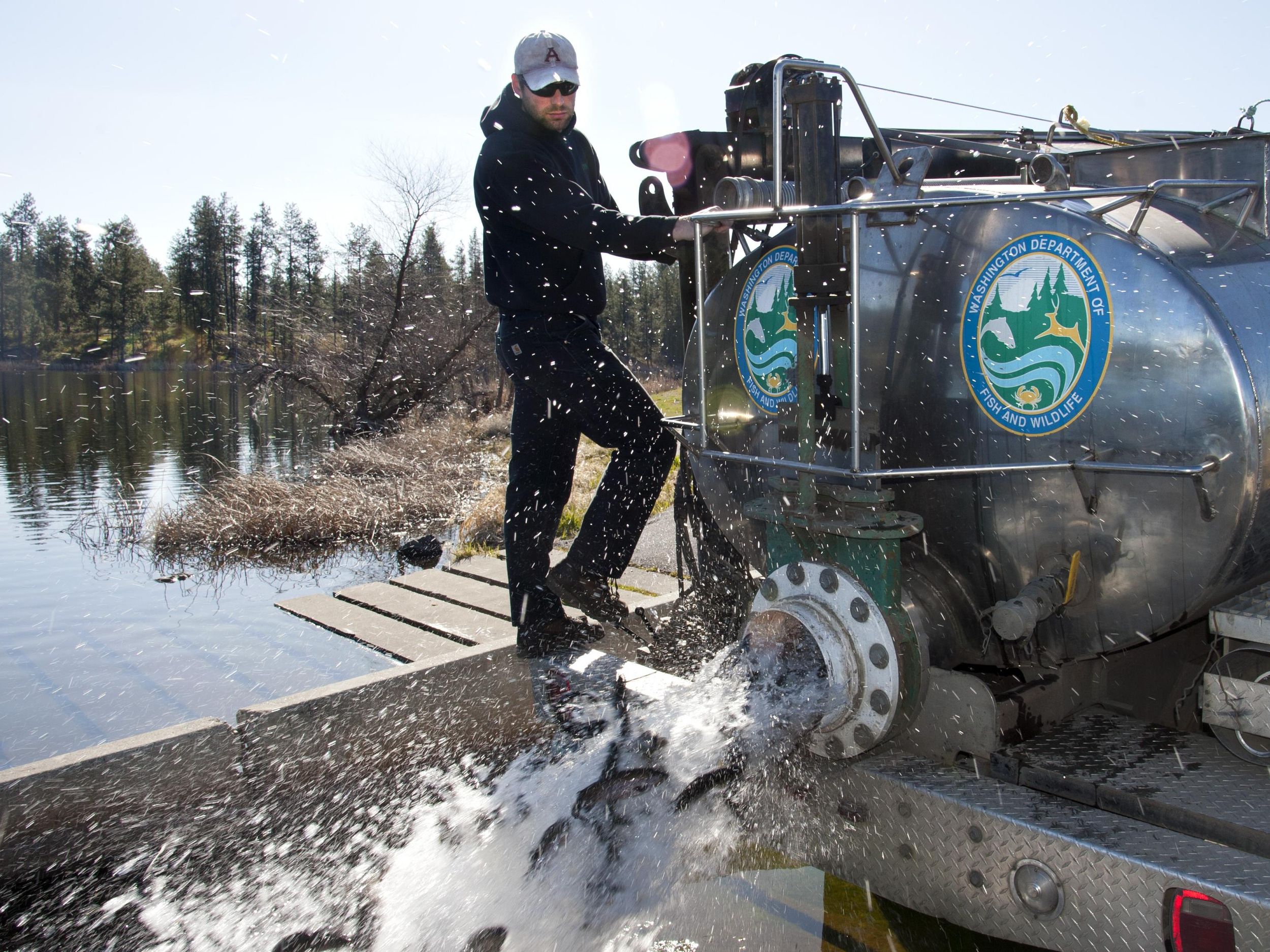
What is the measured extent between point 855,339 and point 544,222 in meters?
1.58

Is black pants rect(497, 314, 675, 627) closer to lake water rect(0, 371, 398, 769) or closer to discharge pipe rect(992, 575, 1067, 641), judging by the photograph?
discharge pipe rect(992, 575, 1067, 641)

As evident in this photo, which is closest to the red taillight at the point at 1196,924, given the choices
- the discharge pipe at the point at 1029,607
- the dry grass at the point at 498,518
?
the discharge pipe at the point at 1029,607

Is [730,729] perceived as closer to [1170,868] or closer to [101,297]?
[1170,868]

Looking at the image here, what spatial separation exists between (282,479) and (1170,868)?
13.1 m

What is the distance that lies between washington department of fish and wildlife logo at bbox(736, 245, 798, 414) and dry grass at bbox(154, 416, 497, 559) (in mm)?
8665

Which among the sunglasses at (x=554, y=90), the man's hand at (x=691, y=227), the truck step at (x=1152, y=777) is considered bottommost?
the truck step at (x=1152, y=777)

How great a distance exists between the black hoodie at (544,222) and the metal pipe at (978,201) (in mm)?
782

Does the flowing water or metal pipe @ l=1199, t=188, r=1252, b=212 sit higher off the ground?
metal pipe @ l=1199, t=188, r=1252, b=212

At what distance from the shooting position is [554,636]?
392 cm

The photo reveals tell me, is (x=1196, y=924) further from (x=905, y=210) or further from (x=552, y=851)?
(x=905, y=210)

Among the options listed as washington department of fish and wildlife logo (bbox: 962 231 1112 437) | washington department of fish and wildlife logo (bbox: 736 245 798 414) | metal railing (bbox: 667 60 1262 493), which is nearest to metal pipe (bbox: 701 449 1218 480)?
metal railing (bbox: 667 60 1262 493)

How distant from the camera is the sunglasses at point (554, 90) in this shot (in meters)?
3.64

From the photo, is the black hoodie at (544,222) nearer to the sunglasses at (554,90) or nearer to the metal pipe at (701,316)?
the sunglasses at (554,90)

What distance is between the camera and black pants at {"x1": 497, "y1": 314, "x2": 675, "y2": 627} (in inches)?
149
